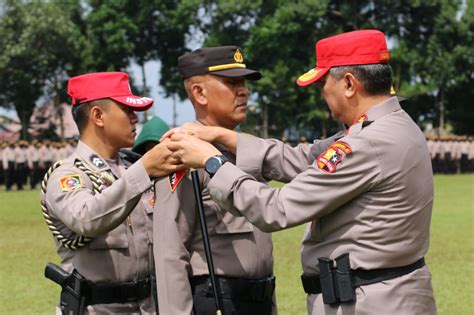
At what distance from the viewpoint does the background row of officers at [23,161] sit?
2947 cm

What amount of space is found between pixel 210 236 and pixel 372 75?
0.97m

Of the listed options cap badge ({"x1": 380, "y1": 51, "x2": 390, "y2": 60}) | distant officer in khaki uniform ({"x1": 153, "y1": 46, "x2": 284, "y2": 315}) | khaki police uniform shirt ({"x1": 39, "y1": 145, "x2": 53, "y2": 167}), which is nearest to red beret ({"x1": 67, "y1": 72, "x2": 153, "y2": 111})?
distant officer in khaki uniform ({"x1": 153, "y1": 46, "x2": 284, "y2": 315})

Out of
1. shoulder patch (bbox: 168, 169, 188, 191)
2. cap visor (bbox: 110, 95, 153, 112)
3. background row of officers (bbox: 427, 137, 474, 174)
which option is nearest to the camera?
shoulder patch (bbox: 168, 169, 188, 191)

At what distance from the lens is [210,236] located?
3686 millimetres

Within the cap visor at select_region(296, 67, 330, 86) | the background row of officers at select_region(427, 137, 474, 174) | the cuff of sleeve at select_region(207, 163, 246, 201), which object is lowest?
the background row of officers at select_region(427, 137, 474, 174)

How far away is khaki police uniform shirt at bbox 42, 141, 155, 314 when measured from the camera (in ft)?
11.8

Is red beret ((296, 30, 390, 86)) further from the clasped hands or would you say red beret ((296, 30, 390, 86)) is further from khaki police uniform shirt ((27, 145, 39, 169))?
khaki police uniform shirt ((27, 145, 39, 169))

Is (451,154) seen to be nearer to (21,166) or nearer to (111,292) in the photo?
(21,166)

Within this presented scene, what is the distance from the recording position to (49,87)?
49.7 m

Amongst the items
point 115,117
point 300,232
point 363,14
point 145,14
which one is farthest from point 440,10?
point 115,117

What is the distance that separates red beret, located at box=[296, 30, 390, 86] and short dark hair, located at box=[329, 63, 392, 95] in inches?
0.7

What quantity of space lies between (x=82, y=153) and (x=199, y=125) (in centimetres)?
74

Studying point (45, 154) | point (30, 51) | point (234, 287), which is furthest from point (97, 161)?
point (30, 51)

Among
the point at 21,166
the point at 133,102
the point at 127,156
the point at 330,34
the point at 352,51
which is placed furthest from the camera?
the point at 330,34
